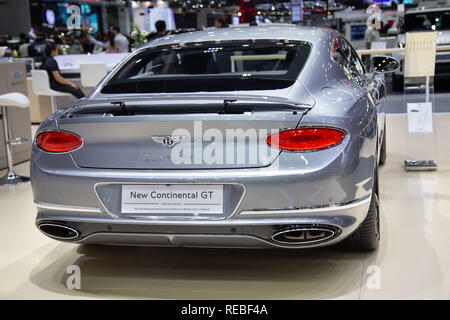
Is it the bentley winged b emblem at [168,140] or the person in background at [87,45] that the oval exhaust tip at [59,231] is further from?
the person in background at [87,45]

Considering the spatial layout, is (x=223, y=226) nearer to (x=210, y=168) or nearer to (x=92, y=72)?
(x=210, y=168)

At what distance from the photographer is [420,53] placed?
522 centimetres

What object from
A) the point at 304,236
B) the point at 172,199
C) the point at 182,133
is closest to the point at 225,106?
the point at 182,133

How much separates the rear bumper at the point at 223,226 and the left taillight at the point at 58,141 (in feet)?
0.86

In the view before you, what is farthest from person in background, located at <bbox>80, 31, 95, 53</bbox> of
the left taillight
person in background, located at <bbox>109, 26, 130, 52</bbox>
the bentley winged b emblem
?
the bentley winged b emblem

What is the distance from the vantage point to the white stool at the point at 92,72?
356 inches

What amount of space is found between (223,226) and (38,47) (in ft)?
30.9

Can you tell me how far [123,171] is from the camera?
8.45ft

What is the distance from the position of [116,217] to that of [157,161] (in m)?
0.31

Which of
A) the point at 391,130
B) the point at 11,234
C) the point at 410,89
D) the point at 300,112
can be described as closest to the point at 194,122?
the point at 300,112

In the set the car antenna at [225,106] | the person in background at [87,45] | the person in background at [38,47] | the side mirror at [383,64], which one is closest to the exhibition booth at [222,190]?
the car antenna at [225,106]

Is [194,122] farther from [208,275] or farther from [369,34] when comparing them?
[369,34]

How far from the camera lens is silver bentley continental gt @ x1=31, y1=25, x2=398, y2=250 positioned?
8.09ft

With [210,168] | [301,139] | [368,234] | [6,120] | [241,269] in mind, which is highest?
[301,139]
